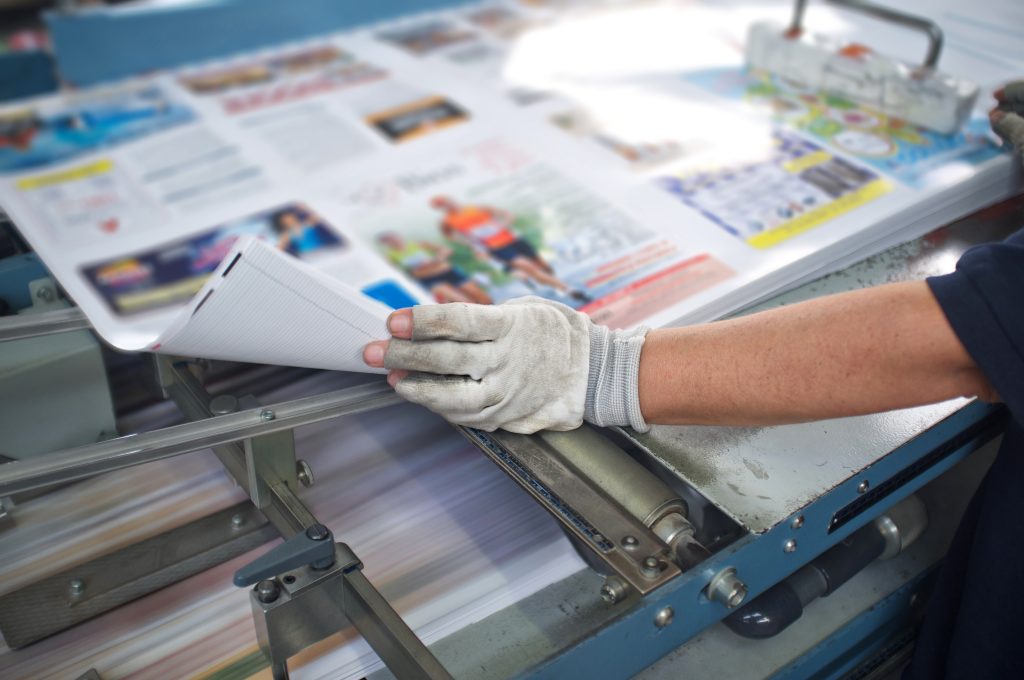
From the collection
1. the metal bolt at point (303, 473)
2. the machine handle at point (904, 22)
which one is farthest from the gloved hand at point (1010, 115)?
the metal bolt at point (303, 473)

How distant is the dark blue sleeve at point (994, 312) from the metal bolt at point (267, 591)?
0.68m

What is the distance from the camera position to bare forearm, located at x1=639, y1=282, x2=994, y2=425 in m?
0.91

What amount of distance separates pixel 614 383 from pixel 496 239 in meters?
0.44

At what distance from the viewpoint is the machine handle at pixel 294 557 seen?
831 mm

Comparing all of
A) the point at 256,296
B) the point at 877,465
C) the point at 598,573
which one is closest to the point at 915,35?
the point at 877,465

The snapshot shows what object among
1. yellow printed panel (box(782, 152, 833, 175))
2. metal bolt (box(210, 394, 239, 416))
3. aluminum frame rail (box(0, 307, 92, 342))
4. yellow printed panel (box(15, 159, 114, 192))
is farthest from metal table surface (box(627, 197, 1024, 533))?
yellow printed panel (box(15, 159, 114, 192))

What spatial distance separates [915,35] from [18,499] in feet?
6.44

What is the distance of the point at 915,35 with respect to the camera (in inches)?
81.0

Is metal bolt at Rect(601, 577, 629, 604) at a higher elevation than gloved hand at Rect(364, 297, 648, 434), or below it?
below

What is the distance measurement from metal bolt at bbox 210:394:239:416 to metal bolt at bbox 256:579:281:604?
0.26 m

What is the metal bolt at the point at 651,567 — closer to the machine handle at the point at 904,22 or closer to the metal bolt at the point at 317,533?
the metal bolt at the point at 317,533

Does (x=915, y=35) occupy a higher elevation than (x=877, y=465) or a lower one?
higher

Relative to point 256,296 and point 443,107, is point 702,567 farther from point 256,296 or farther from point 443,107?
point 443,107

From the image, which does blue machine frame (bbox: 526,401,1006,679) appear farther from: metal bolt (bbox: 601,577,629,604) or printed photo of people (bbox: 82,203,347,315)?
printed photo of people (bbox: 82,203,347,315)
